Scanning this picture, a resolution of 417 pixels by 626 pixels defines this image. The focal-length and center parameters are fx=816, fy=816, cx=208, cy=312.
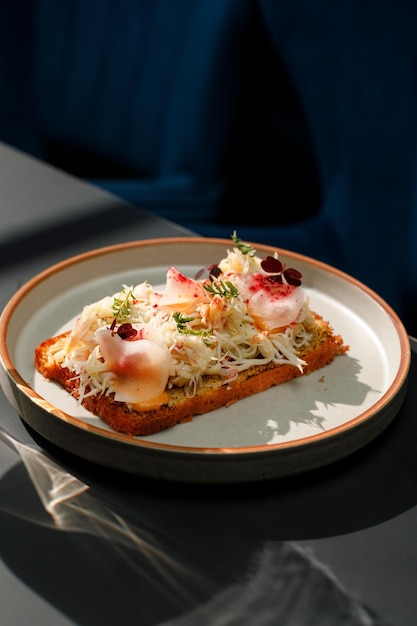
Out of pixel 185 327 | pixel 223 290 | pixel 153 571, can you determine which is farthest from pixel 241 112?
pixel 153 571

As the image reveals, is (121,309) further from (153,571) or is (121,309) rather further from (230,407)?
(153,571)

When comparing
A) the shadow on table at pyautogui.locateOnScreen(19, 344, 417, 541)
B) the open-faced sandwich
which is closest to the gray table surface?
the shadow on table at pyautogui.locateOnScreen(19, 344, 417, 541)

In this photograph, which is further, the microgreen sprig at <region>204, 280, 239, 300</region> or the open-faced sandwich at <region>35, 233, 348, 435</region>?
the microgreen sprig at <region>204, 280, 239, 300</region>

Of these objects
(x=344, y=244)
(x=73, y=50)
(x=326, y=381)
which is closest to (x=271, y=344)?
(x=326, y=381)

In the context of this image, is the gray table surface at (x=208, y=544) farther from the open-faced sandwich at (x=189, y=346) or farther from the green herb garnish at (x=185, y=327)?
the green herb garnish at (x=185, y=327)

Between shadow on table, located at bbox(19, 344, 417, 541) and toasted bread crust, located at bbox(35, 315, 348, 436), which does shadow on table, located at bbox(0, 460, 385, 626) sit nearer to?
shadow on table, located at bbox(19, 344, 417, 541)

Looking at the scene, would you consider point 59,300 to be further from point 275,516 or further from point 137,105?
point 137,105

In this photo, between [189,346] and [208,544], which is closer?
[208,544]
